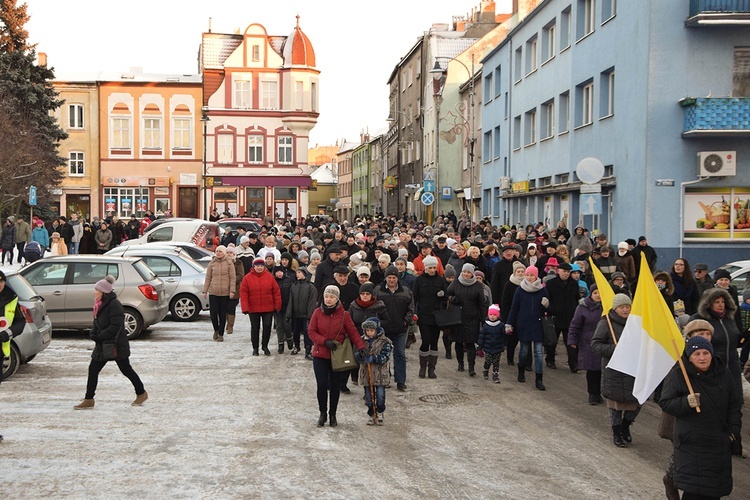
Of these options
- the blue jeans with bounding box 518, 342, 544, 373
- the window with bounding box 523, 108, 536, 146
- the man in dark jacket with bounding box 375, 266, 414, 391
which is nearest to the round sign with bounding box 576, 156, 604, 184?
the blue jeans with bounding box 518, 342, 544, 373

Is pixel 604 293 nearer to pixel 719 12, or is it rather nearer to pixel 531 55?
pixel 719 12

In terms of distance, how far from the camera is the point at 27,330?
529 inches

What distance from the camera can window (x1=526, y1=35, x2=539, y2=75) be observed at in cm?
3894

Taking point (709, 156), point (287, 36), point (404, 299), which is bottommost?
point (404, 299)

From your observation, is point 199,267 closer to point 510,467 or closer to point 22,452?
point 22,452

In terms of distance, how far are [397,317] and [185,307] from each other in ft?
29.7

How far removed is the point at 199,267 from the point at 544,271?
7.61m

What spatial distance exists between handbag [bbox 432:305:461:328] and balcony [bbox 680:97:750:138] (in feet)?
42.9

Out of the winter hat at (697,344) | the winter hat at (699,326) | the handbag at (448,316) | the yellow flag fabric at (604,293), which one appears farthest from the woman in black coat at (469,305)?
the winter hat at (697,344)

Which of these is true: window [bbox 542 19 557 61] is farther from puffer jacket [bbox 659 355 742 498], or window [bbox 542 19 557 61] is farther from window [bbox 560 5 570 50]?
puffer jacket [bbox 659 355 742 498]

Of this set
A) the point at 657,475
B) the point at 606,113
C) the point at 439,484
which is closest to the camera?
the point at 439,484

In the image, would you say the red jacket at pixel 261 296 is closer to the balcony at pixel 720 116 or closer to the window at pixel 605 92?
the balcony at pixel 720 116

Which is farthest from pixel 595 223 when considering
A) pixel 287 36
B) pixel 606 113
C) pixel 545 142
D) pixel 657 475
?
pixel 287 36

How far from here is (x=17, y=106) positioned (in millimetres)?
48969
